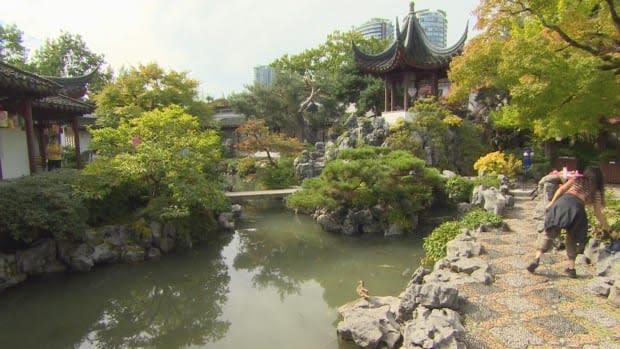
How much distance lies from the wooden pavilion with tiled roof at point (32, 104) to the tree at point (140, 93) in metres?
1.91

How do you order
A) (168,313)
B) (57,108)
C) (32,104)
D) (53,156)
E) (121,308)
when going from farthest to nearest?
(53,156) < (57,108) < (32,104) < (121,308) < (168,313)

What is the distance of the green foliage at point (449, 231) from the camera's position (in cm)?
780

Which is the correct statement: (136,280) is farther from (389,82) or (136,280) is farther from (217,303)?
(389,82)

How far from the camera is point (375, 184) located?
10.5 m

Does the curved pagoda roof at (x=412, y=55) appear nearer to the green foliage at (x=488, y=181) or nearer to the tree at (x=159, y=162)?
the green foliage at (x=488, y=181)

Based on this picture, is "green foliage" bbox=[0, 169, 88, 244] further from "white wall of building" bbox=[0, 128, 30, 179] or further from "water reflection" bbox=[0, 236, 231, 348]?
"white wall of building" bbox=[0, 128, 30, 179]

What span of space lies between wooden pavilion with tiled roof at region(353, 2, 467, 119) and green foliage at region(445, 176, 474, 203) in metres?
6.32

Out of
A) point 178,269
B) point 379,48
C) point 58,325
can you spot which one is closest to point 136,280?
point 178,269

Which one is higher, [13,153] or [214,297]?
[13,153]

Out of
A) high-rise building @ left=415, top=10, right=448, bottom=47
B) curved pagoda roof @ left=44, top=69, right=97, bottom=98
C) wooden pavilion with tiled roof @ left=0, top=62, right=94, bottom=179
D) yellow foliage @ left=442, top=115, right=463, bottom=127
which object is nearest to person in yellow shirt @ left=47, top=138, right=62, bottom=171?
wooden pavilion with tiled roof @ left=0, top=62, right=94, bottom=179

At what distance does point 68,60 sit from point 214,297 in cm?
2602

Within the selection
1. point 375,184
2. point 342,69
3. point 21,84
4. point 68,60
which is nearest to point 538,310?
point 375,184

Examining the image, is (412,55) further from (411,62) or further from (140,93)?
(140,93)

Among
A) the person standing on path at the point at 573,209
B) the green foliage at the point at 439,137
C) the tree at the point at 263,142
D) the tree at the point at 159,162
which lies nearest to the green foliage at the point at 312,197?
the tree at the point at 159,162
